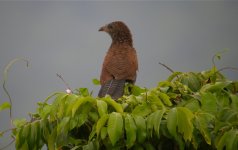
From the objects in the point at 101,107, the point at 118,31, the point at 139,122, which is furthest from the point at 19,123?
the point at 118,31

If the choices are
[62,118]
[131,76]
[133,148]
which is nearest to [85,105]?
[62,118]

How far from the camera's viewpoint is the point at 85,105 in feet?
4.08

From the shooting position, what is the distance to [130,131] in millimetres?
1162

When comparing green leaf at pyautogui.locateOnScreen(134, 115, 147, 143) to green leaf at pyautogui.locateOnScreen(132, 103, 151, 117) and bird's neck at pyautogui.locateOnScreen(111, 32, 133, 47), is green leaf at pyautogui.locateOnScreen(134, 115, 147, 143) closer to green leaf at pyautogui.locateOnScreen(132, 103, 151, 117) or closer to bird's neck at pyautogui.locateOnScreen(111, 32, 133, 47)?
green leaf at pyautogui.locateOnScreen(132, 103, 151, 117)

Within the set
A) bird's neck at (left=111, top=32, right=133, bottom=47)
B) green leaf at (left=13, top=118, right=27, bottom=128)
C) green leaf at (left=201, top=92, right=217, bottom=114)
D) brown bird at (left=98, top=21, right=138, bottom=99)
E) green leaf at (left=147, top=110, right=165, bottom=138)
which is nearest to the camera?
green leaf at (left=147, top=110, right=165, bottom=138)

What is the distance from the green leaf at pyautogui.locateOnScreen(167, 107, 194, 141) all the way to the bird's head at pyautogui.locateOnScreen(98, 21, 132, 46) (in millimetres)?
1845

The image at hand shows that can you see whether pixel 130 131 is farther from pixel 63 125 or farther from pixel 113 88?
pixel 113 88

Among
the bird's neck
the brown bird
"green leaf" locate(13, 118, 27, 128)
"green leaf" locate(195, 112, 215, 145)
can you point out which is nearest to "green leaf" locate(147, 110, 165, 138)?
"green leaf" locate(195, 112, 215, 145)

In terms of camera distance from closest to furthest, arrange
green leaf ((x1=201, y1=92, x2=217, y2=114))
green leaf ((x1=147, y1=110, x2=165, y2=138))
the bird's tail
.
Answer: green leaf ((x1=147, y1=110, x2=165, y2=138))
green leaf ((x1=201, y1=92, x2=217, y2=114))
the bird's tail

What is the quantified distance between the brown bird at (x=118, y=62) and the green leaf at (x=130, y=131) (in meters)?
0.79

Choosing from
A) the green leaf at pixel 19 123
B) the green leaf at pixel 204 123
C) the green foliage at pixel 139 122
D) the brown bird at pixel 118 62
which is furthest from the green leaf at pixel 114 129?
the brown bird at pixel 118 62

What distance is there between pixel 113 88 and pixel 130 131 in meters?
0.98

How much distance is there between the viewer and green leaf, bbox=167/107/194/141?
115 centimetres

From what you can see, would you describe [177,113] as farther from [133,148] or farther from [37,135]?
[37,135]
